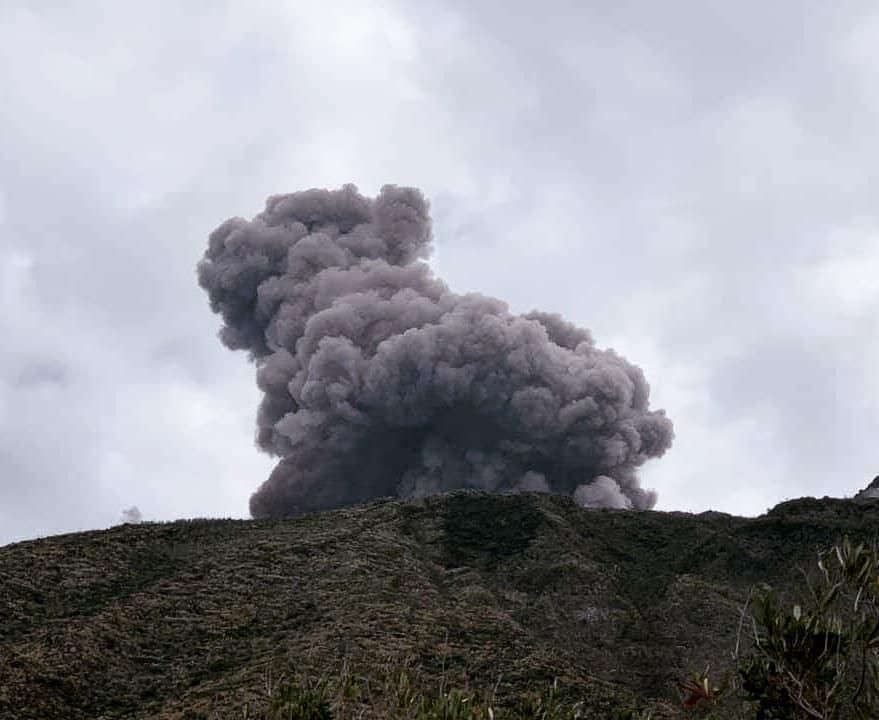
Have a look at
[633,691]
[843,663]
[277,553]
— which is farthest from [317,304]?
[843,663]

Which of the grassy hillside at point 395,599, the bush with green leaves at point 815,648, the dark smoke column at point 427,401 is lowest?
the bush with green leaves at point 815,648

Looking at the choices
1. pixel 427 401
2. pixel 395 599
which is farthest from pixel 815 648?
pixel 427 401

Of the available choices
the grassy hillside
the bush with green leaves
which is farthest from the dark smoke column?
the bush with green leaves

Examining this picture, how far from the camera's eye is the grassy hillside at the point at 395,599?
28.0m

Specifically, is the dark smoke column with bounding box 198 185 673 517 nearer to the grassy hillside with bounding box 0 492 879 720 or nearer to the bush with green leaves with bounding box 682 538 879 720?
the grassy hillside with bounding box 0 492 879 720

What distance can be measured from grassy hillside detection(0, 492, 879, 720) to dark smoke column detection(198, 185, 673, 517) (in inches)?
776

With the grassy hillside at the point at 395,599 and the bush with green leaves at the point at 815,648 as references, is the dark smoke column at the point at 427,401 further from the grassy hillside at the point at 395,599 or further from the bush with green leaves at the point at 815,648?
the bush with green leaves at the point at 815,648

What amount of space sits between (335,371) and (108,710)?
48.3 meters

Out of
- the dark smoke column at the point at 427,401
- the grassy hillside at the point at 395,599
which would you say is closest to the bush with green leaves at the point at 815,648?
the grassy hillside at the point at 395,599

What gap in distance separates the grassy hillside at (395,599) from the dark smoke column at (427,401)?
19.7m

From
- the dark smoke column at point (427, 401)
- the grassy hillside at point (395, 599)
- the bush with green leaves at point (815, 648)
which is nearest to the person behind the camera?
the bush with green leaves at point (815, 648)

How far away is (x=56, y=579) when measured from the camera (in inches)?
1500

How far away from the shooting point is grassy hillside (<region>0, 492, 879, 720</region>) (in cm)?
2800

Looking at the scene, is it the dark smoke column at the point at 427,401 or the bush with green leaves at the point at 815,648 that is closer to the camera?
the bush with green leaves at the point at 815,648
